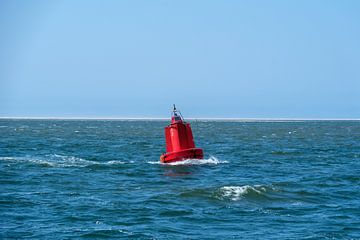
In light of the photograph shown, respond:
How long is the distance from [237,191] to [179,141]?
14754 mm

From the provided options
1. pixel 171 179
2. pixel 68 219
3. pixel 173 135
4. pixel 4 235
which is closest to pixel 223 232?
pixel 68 219

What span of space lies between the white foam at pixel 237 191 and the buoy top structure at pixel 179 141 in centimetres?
1304

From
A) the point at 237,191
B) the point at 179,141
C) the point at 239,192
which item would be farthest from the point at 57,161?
the point at 239,192

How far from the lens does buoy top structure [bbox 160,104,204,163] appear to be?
4338 centimetres

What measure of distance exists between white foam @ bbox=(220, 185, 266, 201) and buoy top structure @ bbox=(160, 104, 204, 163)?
13040 mm

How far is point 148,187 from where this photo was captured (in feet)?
104

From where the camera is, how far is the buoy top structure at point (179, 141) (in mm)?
43375

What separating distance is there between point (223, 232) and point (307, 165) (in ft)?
86.9

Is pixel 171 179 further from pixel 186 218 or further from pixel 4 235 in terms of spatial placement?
pixel 4 235

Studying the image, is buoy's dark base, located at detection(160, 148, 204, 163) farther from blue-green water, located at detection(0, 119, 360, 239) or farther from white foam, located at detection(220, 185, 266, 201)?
white foam, located at detection(220, 185, 266, 201)

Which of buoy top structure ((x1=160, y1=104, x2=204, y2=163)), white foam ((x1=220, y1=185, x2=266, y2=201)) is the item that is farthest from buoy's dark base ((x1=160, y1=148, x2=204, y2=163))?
white foam ((x1=220, y1=185, x2=266, y2=201))

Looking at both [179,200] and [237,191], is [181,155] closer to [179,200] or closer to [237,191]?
[237,191]

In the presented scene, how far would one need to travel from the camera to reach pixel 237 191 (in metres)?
29.2

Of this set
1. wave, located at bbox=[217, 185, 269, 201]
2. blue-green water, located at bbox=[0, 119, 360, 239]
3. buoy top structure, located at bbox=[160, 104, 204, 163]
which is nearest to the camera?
blue-green water, located at bbox=[0, 119, 360, 239]
